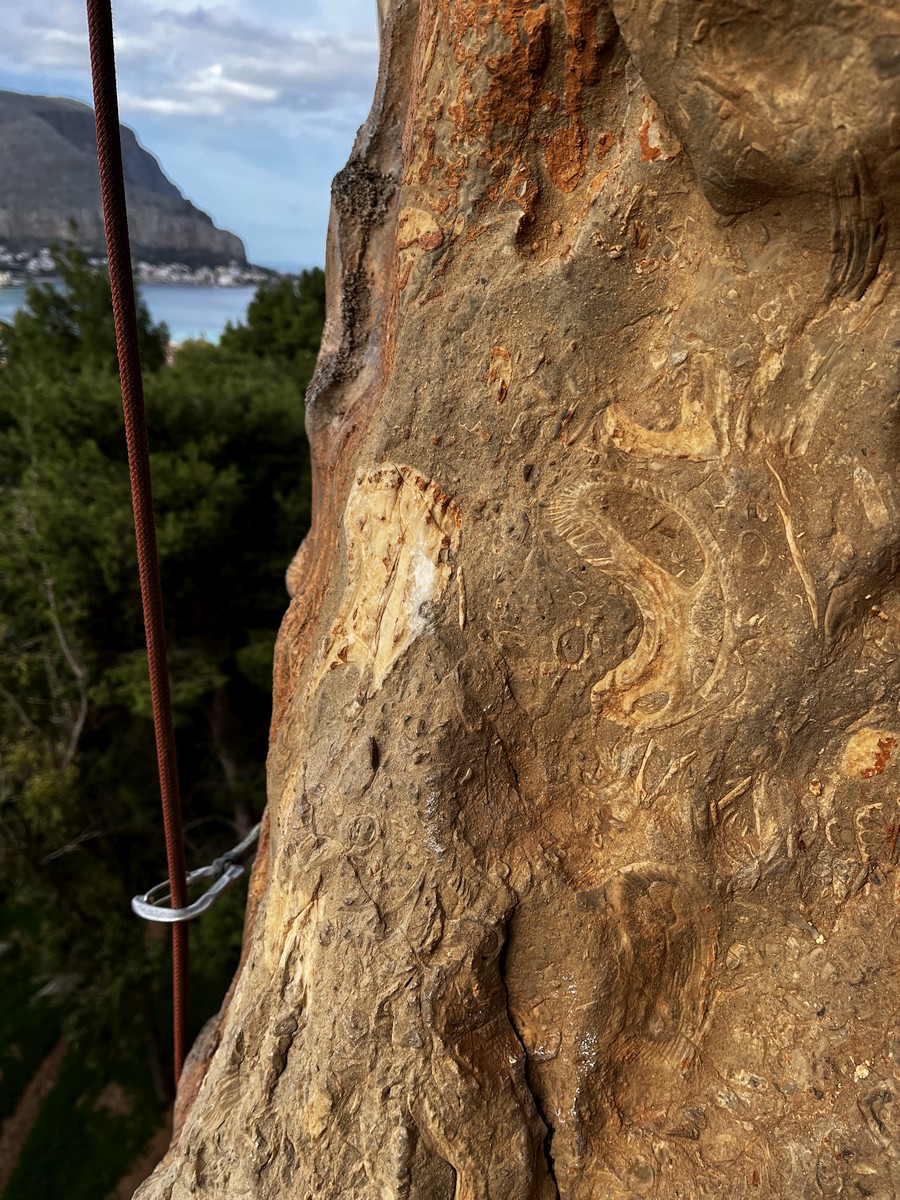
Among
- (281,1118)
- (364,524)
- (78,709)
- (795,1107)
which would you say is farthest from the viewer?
(78,709)

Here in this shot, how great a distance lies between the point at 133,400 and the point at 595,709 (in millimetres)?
1484

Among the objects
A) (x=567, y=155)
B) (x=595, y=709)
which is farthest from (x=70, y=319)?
(x=595, y=709)

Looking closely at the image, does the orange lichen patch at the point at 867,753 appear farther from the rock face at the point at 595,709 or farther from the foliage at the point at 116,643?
the foliage at the point at 116,643

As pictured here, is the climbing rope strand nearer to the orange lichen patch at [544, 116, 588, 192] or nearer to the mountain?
the orange lichen patch at [544, 116, 588, 192]

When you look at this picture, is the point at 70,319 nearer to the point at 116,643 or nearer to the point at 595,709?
the point at 116,643

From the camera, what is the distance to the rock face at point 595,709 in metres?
1.76

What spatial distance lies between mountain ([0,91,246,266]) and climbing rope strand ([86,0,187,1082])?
34.2 feet

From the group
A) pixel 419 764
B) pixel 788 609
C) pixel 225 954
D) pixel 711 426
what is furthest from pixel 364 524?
pixel 225 954

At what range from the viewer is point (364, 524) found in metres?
2.22

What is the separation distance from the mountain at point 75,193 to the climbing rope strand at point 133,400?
10.4 metres

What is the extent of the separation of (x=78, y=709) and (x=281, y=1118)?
692 cm

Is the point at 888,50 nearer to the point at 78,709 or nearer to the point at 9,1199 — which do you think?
the point at 78,709

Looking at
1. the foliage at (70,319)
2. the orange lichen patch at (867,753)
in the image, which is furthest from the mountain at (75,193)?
the orange lichen patch at (867,753)

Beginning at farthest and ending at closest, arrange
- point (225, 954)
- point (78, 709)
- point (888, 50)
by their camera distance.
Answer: point (78, 709) < point (225, 954) < point (888, 50)
